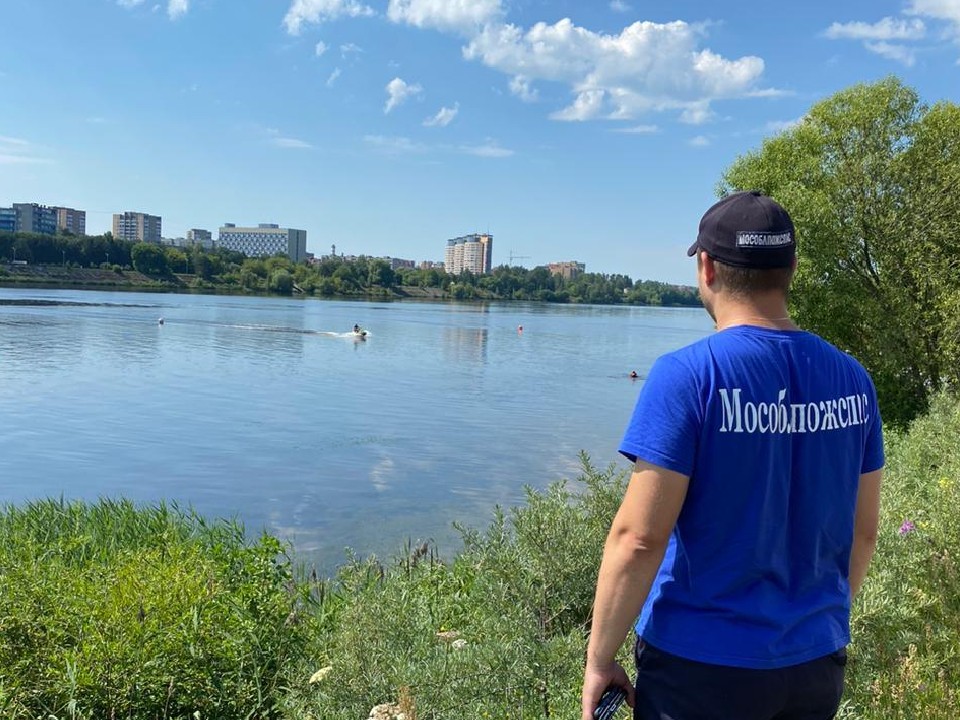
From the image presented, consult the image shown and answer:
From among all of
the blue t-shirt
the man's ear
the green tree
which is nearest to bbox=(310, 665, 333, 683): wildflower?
the blue t-shirt

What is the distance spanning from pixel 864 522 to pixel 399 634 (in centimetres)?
282

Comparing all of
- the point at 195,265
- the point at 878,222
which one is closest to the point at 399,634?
the point at 878,222

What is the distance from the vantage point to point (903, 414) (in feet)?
68.7

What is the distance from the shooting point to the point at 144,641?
533 centimetres

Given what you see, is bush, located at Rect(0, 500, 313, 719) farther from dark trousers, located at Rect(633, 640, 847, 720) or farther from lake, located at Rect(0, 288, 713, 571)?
lake, located at Rect(0, 288, 713, 571)

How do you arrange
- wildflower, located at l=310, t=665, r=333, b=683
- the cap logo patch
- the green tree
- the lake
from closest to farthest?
the cap logo patch < wildflower, located at l=310, t=665, r=333, b=683 < the lake < the green tree

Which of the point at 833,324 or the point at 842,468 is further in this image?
Answer: the point at 833,324

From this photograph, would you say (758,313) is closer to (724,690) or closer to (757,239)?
(757,239)

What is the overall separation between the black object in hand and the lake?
10473 millimetres

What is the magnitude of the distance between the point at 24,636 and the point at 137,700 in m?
0.91

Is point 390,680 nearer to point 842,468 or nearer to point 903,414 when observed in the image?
point 842,468

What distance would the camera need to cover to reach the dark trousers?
2234 millimetres

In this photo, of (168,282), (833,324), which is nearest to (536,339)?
(833,324)

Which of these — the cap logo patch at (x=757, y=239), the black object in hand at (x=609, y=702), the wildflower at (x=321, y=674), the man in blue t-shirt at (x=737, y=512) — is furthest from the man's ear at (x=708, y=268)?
the wildflower at (x=321, y=674)
